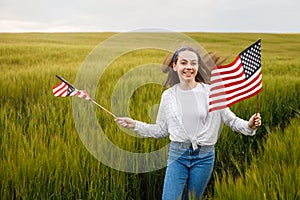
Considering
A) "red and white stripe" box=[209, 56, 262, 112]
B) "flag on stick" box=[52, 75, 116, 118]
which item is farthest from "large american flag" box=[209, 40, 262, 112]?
"flag on stick" box=[52, 75, 116, 118]

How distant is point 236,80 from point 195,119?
0.27 metres

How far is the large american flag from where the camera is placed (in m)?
Answer: 1.73

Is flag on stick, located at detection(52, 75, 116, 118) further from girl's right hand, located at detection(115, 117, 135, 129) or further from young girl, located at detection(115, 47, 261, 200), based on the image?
young girl, located at detection(115, 47, 261, 200)

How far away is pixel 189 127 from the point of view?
5.93ft

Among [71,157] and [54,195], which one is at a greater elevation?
[71,157]

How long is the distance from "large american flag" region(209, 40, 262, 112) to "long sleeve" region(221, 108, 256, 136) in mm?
97

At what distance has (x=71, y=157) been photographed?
1.94 meters

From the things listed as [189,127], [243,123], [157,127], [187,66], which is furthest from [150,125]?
[243,123]

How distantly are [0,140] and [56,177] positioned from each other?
0.77 metres

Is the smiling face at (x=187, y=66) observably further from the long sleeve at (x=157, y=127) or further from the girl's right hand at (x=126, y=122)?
the girl's right hand at (x=126, y=122)

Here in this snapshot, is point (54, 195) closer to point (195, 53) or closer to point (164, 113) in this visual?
point (164, 113)

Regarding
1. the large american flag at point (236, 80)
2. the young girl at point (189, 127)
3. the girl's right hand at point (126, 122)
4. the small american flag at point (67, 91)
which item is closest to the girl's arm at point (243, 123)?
the young girl at point (189, 127)

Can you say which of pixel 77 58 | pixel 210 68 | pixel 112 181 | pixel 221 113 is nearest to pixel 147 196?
pixel 112 181

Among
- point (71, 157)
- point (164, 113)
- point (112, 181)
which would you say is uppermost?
point (164, 113)
